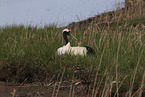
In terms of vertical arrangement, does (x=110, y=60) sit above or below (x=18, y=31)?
below

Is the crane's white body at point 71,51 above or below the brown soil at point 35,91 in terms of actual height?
above

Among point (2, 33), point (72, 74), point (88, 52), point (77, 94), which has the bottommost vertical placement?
point (77, 94)

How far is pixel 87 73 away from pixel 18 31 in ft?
13.9

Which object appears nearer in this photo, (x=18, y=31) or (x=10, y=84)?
(x=10, y=84)

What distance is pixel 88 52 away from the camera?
5.04 metres

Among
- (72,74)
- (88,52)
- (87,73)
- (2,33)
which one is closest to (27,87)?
(72,74)

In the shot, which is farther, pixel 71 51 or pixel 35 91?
pixel 71 51

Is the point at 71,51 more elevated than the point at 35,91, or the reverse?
the point at 71,51

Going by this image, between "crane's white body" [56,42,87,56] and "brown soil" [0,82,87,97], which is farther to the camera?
"crane's white body" [56,42,87,56]

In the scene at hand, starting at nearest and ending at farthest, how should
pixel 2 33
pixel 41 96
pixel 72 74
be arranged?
pixel 41 96 < pixel 72 74 < pixel 2 33

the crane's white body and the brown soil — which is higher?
the crane's white body

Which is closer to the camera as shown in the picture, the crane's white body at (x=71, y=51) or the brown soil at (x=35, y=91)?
the brown soil at (x=35, y=91)

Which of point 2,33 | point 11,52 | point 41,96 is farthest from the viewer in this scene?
point 2,33

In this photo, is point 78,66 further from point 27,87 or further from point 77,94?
point 27,87
